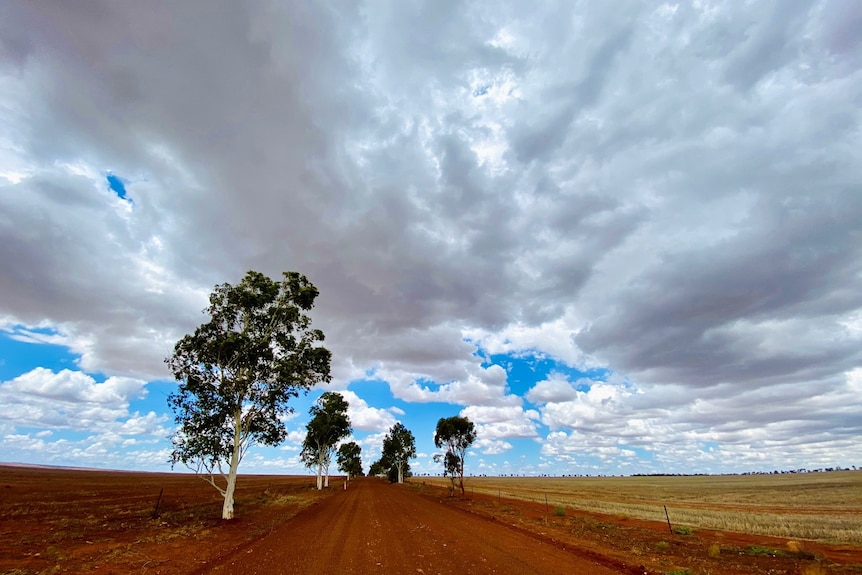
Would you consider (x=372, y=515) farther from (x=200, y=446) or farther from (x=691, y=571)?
(x=691, y=571)

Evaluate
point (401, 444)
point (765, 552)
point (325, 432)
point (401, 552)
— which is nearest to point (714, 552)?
point (765, 552)

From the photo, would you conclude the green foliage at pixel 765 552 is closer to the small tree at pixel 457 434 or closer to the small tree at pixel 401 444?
the small tree at pixel 457 434

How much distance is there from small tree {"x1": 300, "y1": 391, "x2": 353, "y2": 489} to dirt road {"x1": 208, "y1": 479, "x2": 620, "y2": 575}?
148 ft

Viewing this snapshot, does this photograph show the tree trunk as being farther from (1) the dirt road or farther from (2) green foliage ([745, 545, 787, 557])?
(2) green foliage ([745, 545, 787, 557])

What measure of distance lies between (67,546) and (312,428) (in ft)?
181

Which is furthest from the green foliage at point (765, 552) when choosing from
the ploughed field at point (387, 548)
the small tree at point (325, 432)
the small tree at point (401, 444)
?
the small tree at point (401, 444)

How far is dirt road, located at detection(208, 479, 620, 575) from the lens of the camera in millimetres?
12922

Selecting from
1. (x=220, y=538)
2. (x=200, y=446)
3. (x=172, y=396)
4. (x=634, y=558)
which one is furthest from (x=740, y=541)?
(x=172, y=396)

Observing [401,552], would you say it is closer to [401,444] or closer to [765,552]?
[765,552]

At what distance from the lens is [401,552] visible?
1552 cm

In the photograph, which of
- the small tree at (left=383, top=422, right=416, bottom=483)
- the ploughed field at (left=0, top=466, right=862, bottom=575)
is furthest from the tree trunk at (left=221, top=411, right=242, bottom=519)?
the small tree at (left=383, top=422, right=416, bottom=483)

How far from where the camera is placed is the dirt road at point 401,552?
12.9 metres

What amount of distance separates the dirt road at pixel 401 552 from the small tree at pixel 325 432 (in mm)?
45205

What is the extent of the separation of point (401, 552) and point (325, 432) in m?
58.7
